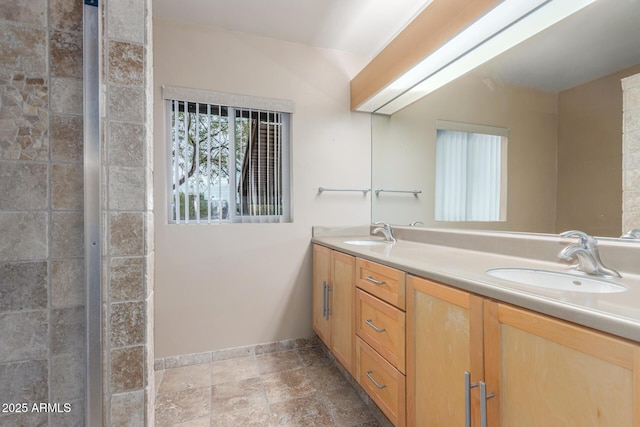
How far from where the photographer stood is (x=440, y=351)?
3.15 ft

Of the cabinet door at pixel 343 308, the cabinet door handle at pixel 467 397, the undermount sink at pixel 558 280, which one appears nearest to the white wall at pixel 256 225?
the cabinet door at pixel 343 308

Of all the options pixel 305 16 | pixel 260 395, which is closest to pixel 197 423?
pixel 260 395

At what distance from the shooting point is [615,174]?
45.1 inches

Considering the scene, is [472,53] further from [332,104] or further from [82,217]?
[82,217]

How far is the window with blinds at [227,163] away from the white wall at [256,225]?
0.09 m

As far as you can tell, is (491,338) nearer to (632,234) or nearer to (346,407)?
(632,234)

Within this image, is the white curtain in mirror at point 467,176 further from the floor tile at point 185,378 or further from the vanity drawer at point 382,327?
the floor tile at point 185,378

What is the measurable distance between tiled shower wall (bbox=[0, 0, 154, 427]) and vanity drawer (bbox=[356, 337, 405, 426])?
919 mm

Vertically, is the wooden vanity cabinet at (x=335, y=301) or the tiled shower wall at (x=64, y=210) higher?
the tiled shower wall at (x=64, y=210)

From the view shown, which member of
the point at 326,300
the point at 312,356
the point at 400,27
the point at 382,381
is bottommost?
the point at 312,356

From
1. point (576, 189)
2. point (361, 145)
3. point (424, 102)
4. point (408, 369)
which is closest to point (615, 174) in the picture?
point (576, 189)

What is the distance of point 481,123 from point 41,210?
2219 mm

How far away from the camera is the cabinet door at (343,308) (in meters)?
1.60

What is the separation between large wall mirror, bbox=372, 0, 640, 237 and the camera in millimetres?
1149
